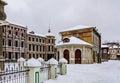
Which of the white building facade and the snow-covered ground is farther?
the white building facade

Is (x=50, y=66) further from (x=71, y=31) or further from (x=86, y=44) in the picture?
(x=71, y=31)

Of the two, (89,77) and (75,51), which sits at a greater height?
(75,51)

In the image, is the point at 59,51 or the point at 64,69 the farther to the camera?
the point at 59,51

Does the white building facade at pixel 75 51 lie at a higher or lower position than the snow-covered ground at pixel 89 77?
higher

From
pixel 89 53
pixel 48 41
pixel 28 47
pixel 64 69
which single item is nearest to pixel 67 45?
pixel 89 53

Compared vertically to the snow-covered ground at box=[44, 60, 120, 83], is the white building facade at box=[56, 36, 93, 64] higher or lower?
higher

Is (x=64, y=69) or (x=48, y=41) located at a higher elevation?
(x=48, y=41)

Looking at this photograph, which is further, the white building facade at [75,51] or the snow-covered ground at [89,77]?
the white building facade at [75,51]

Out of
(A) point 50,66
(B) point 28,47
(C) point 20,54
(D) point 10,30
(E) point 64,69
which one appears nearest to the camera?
(A) point 50,66

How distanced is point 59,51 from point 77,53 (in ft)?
10.1

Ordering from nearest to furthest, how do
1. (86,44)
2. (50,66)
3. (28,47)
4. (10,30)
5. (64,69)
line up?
(50,66) < (64,69) < (86,44) < (10,30) < (28,47)

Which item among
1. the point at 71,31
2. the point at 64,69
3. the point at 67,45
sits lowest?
the point at 64,69

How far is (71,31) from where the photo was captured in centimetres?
3750

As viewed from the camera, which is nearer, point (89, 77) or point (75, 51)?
point (89, 77)
